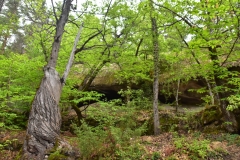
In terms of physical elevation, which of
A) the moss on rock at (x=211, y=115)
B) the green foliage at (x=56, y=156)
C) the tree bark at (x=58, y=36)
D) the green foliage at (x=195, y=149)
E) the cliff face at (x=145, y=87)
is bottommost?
the green foliage at (x=56, y=156)

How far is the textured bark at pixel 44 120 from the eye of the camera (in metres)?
5.00

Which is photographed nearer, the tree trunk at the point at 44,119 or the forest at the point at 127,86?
the tree trunk at the point at 44,119

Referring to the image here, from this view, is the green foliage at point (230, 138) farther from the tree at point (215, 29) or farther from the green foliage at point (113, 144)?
the green foliage at point (113, 144)

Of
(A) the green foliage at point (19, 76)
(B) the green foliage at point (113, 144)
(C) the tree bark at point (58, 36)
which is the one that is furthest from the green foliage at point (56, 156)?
(A) the green foliage at point (19, 76)

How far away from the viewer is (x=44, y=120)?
5.28 metres

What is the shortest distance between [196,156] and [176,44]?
19.0ft

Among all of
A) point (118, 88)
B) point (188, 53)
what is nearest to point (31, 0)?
point (188, 53)

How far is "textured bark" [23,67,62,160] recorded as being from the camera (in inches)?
197

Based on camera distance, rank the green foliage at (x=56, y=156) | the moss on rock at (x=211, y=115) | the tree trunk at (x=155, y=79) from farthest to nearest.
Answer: the tree trunk at (x=155, y=79), the moss on rock at (x=211, y=115), the green foliage at (x=56, y=156)

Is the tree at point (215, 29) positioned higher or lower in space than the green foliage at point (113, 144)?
higher

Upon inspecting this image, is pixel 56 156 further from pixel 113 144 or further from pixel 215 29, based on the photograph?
pixel 215 29

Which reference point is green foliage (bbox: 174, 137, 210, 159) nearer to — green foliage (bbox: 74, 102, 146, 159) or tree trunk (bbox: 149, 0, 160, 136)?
green foliage (bbox: 74, 102, 146, 159)

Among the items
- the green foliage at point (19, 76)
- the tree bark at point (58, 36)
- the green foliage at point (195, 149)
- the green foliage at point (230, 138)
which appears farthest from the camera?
the green foliage at point (19, 76)

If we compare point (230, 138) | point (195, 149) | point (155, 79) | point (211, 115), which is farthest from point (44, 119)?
point (211, 115)
